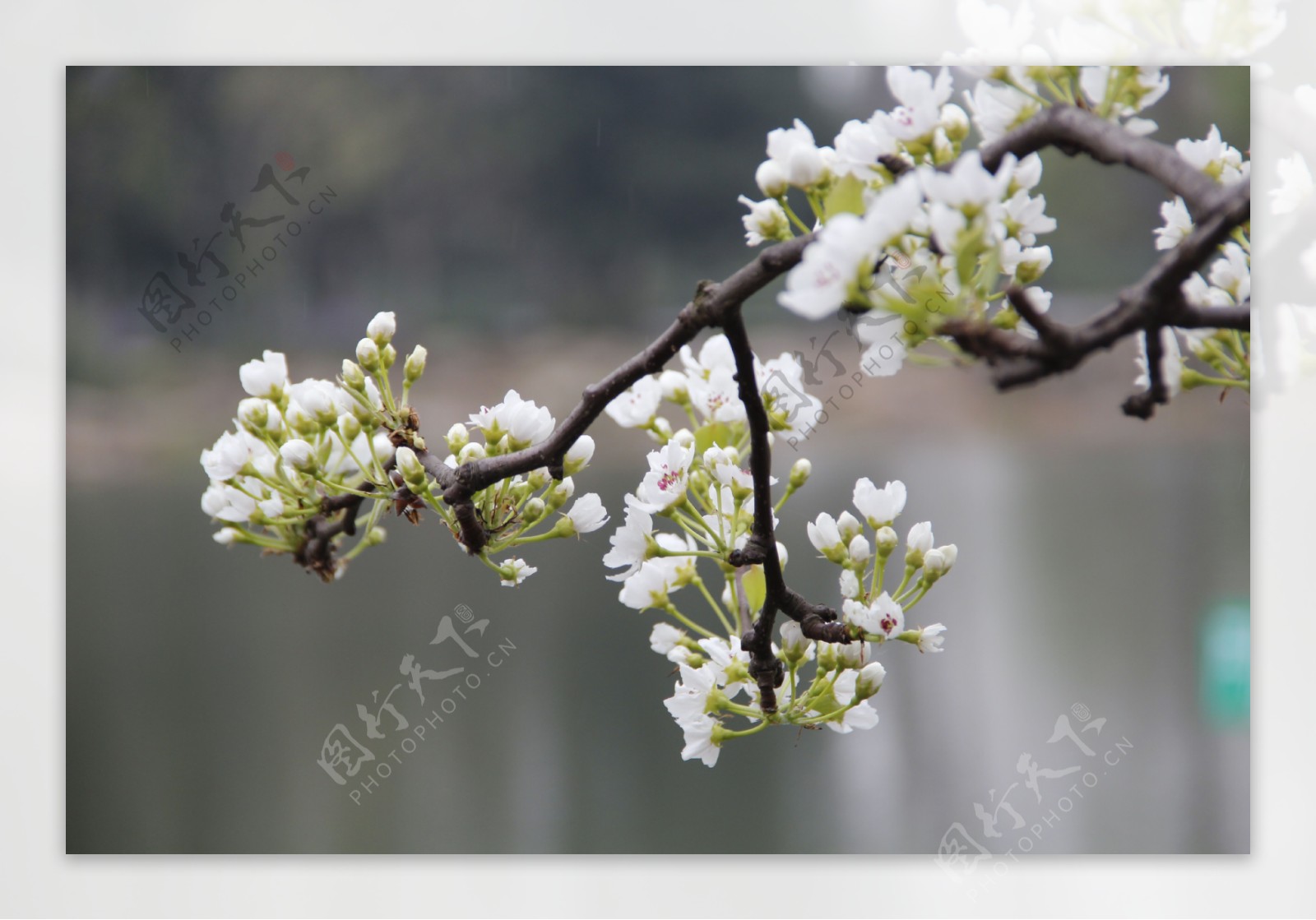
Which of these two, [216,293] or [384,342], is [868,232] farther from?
[216,293]

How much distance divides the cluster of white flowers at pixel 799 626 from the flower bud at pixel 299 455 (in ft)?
0.61

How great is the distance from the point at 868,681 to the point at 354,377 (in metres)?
0.34

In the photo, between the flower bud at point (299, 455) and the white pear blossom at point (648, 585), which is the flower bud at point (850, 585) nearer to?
the white pear blossom at point (648, 585)

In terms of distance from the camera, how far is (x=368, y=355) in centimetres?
63

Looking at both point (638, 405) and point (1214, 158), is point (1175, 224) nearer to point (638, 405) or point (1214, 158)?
point (1214, 158)

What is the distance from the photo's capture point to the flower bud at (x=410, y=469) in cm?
62

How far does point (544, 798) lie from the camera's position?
8.36 ft

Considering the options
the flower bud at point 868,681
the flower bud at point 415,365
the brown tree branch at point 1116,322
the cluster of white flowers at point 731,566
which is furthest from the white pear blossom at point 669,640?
the brown tree branch at point 1116,322

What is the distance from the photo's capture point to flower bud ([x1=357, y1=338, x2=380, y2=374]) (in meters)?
0.63

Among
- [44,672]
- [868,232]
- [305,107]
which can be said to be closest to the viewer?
[868,232]

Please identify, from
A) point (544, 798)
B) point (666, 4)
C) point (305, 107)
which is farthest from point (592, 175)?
point (666, 4)

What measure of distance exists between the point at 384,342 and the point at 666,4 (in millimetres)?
795

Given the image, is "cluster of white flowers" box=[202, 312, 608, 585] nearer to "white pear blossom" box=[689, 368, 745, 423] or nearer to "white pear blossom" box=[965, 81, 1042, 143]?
"white pear blossom" box=[689, 368, 745, 423]

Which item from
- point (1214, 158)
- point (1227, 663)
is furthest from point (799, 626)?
point (1227, 663)
